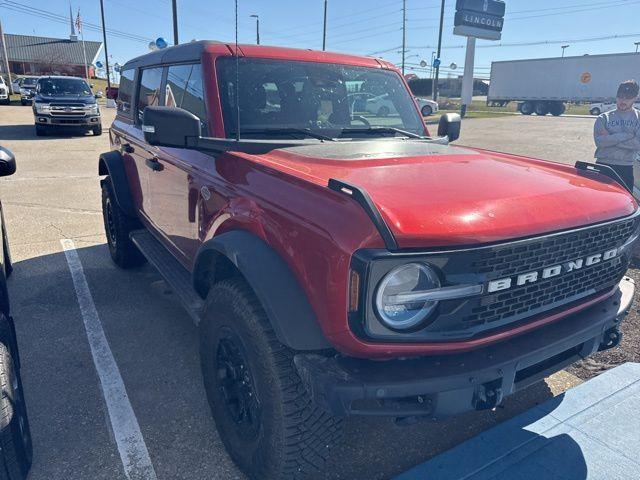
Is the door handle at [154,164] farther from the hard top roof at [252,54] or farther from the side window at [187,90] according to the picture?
the hard top roof at [252,54]

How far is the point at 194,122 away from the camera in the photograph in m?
2.52

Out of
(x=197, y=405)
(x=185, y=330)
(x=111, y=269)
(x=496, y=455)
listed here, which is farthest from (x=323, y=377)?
(x=111, y=269)

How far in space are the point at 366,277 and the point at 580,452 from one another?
5.67 feet

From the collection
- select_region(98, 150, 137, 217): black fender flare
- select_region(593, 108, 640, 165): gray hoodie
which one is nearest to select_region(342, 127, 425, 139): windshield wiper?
select_region(98, 150, 137, 217): black fender flare

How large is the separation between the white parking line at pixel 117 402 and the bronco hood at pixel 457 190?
5.38ft

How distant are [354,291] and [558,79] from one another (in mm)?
43060

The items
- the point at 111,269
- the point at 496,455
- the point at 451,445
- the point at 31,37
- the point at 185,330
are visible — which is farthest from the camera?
the point at 31,37

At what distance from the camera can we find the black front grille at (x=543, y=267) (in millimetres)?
1866

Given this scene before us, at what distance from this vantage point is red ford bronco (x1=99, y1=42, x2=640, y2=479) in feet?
5.84

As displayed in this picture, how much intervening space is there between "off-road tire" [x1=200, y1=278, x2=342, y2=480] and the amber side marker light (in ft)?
1.38

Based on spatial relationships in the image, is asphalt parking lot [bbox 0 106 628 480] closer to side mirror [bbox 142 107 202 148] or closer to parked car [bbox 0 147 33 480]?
parked car [bbox 0 147 33 480]

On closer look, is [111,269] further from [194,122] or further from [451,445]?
[451,445]

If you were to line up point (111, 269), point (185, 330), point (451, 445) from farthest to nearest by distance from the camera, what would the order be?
point (111, 269)
point (185, 330)
point (451, 445)

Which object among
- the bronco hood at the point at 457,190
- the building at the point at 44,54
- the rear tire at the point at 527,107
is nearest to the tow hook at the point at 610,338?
the bronco hood at the point at 457,190
